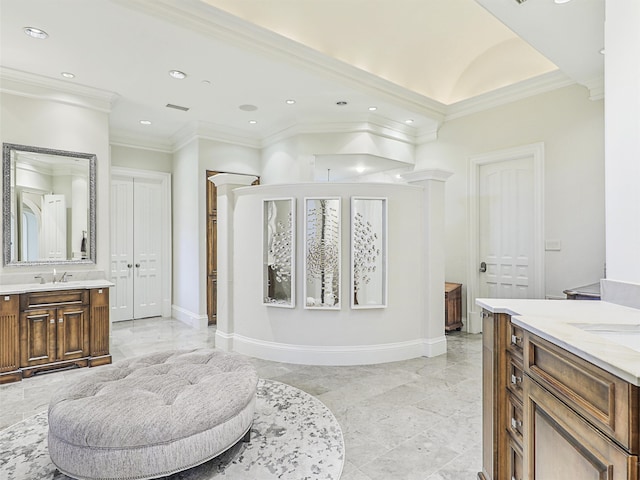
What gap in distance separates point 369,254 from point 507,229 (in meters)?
2.15

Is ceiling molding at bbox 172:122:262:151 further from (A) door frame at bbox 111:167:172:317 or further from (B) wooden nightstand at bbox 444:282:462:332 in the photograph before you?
(B) wooden nightstand at bbox 444:282:462:332

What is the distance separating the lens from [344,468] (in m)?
2.02

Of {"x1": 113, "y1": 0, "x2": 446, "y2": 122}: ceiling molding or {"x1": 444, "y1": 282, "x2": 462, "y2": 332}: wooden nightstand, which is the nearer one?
{"x1": 113, "y1": 0, "x2": 446, "y2": 122}: ceiling molding

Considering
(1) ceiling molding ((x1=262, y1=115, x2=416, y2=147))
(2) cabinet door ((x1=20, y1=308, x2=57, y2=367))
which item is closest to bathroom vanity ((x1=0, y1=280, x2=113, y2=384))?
(2) cabinet door ((x1=20, y1=308, x2=57, y2=367))

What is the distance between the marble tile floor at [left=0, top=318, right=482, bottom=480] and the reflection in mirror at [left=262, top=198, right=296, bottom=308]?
2.28 feet

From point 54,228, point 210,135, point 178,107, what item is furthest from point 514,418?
point 210,135

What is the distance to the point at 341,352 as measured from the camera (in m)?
3.71

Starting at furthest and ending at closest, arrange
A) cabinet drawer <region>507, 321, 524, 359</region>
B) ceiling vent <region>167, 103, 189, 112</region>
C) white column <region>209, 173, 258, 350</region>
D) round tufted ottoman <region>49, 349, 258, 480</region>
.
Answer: ceiling vent <region>167, 103, 189, 112</region> → white column <region>209, 173, 258, 350</region> → round tufted ottoman <region>49, 349, 258, 480</region> → cabinet drawer <region>507, 321, 524, 359</region>

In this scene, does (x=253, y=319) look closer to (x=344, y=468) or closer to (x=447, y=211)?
(x=344, y=468)

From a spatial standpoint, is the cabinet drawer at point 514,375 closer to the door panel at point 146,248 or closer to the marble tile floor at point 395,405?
the marble tile floor at point 395,405

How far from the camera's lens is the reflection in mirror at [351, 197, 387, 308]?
3.71 metres

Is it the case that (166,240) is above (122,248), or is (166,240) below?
above

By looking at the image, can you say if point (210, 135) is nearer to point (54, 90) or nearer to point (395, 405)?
point (54, 90)

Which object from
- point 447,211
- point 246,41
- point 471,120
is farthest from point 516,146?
point 246,41
